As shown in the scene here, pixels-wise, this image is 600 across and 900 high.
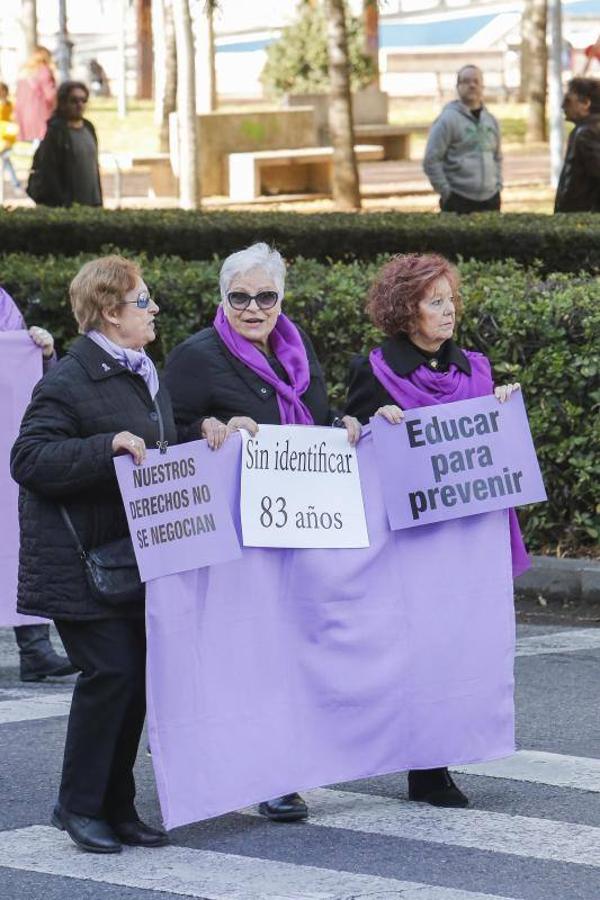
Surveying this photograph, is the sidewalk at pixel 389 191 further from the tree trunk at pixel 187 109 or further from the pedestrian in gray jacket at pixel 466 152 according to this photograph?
the pedestrian in gray jacket at pixel 466 152

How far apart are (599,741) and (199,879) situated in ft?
7.08

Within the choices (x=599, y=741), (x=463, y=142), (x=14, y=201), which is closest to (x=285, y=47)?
(x=14, y=201)

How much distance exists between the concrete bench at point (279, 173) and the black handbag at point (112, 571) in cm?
2711

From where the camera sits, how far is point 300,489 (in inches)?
239

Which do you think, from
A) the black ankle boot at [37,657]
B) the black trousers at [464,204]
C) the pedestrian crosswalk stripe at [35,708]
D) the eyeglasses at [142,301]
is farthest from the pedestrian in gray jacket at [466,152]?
the eyeglasses at [142,301]

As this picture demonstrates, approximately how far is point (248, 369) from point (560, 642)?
342 centimetres

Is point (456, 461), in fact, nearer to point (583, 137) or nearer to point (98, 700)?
point (98, 700)

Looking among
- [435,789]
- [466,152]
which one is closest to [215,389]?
[435,789]

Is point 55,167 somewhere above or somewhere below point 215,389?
above

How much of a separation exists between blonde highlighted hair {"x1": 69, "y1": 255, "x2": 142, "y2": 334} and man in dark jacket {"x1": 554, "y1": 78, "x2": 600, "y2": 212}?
30.9 feet

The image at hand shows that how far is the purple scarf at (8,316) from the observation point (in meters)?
8.40

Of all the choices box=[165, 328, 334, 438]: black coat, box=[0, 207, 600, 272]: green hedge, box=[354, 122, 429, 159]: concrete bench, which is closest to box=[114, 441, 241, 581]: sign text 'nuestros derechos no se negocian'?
box=[165, 328, 334, 438]: black coat

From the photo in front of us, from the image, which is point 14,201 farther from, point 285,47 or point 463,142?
Result: point 463,142

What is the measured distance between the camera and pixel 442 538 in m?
6.24
